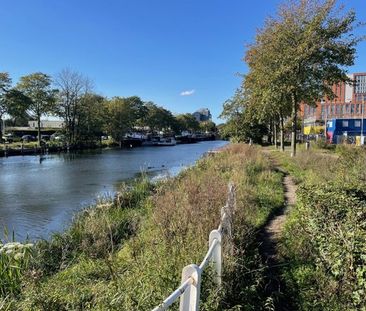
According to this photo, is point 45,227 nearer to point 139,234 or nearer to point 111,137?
point 139,234

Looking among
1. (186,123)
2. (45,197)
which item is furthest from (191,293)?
(186,123)

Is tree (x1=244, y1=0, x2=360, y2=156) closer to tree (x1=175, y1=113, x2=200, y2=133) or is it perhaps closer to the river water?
the river water

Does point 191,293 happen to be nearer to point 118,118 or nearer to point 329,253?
point 329,253

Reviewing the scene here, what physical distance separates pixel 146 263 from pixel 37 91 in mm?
69704

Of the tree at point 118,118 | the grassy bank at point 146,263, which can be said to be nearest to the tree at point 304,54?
the grassy bank at point 146,263

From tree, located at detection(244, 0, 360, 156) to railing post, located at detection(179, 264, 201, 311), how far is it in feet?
67.5

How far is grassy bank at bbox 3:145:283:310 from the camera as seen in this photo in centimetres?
375

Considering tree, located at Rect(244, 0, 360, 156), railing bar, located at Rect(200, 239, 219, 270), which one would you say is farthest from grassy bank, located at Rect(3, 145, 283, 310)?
tree, located at Rect(244, 0, 360, 156)

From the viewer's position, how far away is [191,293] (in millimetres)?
2775

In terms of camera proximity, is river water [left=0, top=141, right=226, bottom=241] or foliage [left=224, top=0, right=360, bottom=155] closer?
river water [left=0, top=141, right=226, bottom=241]

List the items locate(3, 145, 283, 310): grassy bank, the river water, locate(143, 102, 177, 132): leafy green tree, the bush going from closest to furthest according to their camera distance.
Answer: locate(3, 145, 283, 310): grassy bank < the bush < the river water < locate(143, 102, 177, 132): leafy green tree

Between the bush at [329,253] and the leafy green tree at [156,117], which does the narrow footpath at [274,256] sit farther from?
the leafy green tree at [156,117]

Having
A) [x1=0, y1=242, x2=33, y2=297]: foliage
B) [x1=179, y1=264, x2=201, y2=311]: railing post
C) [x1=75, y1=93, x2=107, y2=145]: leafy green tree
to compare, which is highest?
[x1=75, y1=93, x2=107, y2=145]: leafy green tree

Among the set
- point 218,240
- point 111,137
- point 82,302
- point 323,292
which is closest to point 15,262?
point 82,302
